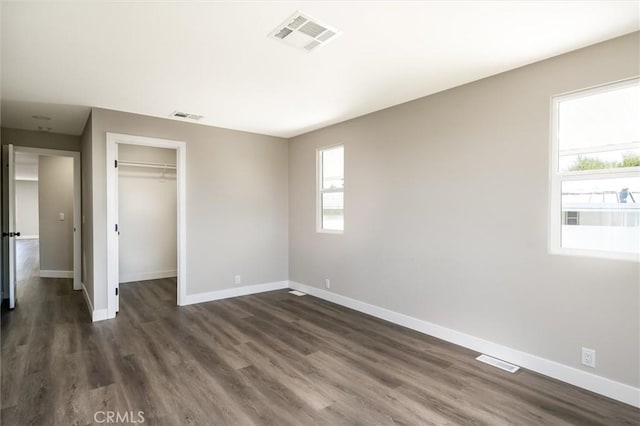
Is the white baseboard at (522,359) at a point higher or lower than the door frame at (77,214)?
lower

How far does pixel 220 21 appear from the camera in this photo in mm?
2145

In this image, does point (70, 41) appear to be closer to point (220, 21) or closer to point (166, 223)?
point (220, 21)

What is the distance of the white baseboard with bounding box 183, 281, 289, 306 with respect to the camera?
4771 mm

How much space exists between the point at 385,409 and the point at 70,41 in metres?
3.50

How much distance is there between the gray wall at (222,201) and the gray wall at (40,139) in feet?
6.98

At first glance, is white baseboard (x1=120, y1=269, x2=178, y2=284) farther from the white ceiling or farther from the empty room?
the white ceiling

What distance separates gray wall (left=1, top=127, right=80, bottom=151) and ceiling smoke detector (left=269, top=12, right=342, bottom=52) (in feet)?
16.7

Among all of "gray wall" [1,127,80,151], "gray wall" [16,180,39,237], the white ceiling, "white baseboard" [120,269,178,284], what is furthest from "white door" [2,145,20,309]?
"gray wall" [16,180,39,237]

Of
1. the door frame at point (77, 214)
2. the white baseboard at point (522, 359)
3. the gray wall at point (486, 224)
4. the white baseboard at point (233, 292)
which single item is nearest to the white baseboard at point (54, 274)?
the door frame at point (77, 214)

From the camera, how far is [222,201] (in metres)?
5.05

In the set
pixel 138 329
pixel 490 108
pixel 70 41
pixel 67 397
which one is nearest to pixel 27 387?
pixel 67 397

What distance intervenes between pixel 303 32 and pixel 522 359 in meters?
3.19

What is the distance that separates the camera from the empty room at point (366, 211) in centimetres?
221

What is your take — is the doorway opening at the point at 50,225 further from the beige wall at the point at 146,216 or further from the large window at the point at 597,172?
the large window at the point at 597,172
